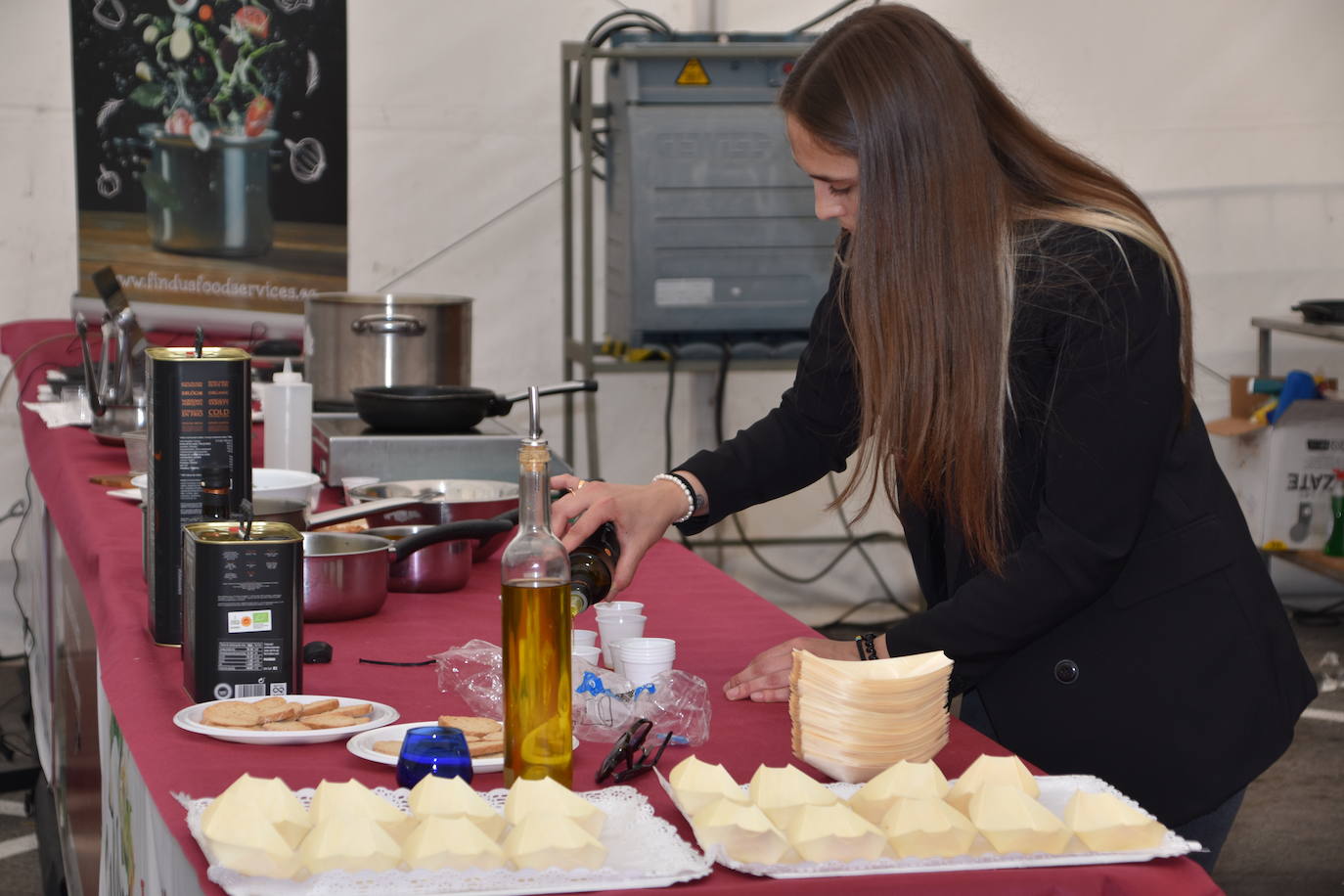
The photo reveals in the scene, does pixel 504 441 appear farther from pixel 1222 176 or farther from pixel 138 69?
pixel 1222 176

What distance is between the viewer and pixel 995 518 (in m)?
1.41

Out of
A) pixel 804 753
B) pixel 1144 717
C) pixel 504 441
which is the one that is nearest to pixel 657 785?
pixel 804 753

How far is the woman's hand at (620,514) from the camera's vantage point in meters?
1.47

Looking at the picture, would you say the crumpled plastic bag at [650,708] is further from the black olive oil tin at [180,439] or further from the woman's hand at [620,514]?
the black olive oil tin at [180,439]

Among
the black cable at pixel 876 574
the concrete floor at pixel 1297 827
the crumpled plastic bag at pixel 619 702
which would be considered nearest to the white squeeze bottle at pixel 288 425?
the crumpled plastic bag at pixel 619 702

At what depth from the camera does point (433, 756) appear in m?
1.05

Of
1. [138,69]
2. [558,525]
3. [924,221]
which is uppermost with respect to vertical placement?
[138,69]

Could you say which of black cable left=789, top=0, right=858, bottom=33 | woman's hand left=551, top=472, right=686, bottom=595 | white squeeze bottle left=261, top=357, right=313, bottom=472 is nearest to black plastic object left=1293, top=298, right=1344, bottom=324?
black cable left=789, top=0, right=858, bottom=33

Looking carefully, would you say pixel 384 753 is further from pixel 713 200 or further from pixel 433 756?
pixel 713 200

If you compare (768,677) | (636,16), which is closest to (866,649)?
(768,677)

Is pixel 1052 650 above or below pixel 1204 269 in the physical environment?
below

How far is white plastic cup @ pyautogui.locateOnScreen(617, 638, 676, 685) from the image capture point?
4.27 ft

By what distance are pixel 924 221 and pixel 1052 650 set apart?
412 mm

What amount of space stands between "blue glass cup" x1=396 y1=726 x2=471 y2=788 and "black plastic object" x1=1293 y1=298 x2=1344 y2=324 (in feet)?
11.3
